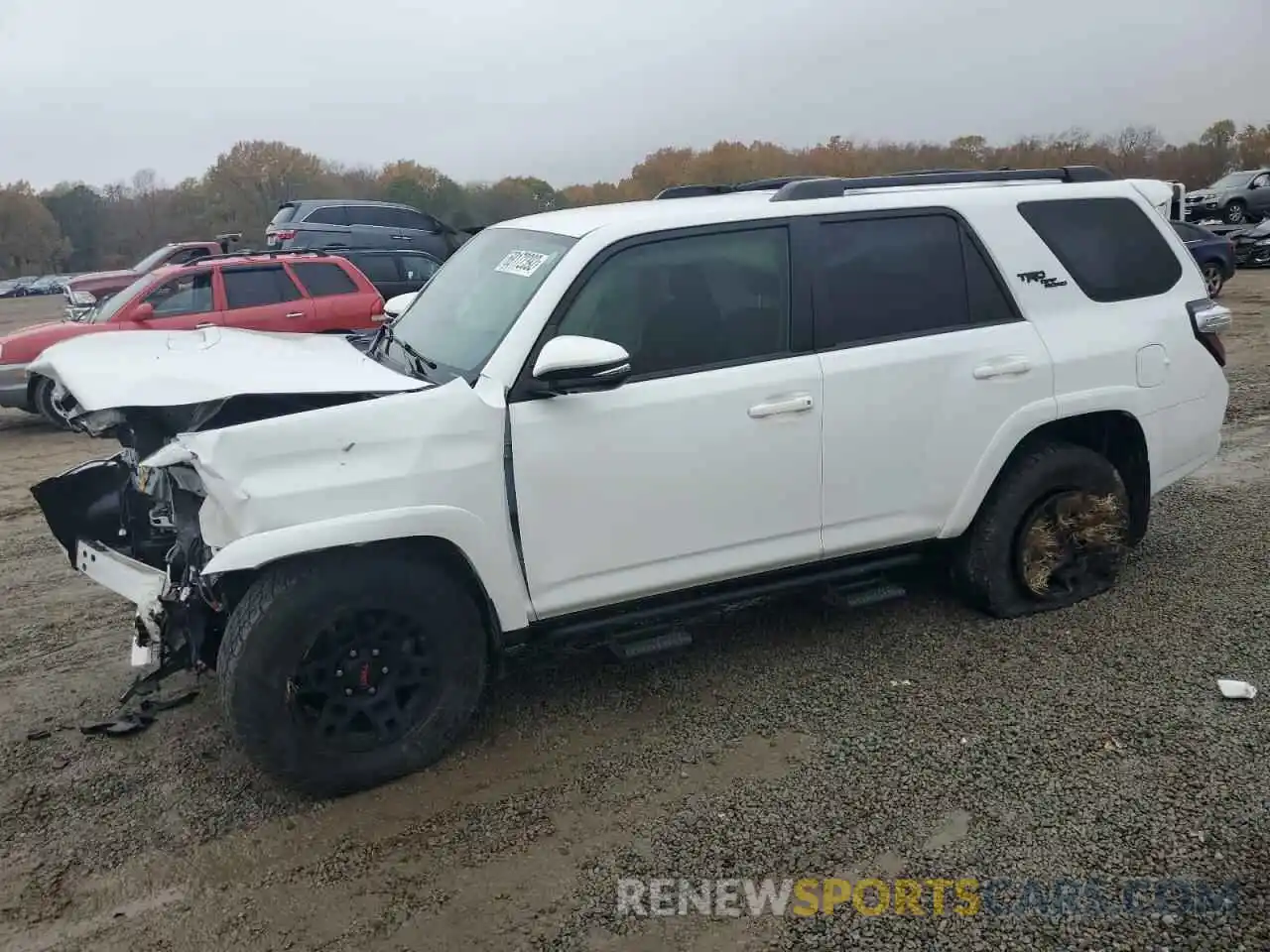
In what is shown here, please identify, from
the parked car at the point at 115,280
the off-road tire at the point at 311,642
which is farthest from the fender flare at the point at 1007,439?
the parked car at the point at 115,280

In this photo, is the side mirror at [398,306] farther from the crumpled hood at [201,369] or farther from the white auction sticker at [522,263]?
the white auction sticker at [522,263]

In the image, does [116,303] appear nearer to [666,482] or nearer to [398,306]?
[398,306]

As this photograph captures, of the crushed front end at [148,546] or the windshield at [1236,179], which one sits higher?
the windshield at [1236,179]

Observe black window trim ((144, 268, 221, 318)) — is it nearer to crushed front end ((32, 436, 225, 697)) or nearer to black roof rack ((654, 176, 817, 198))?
crushed front end ((32, 436, 225, 697))

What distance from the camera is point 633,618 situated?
383 cm

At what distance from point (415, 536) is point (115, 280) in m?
16.4

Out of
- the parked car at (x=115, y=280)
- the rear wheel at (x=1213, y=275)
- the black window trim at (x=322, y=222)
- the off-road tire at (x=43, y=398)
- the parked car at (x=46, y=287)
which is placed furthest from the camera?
the parked car at (x=46, y=287)

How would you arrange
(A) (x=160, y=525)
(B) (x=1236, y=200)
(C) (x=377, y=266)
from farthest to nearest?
(B) (x=1236, y=200) < (C) (x=377, y=266) < (A) (x=160, y=525)

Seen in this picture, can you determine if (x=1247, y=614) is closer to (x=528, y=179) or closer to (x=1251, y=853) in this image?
(x=1251, y=853)

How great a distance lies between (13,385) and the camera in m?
10.3

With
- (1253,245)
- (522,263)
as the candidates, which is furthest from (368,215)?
(1253,245)

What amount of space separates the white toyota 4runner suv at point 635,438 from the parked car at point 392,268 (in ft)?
33.3

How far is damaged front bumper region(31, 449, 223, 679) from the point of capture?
3477 mm

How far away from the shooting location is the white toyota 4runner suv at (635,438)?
331 cm
